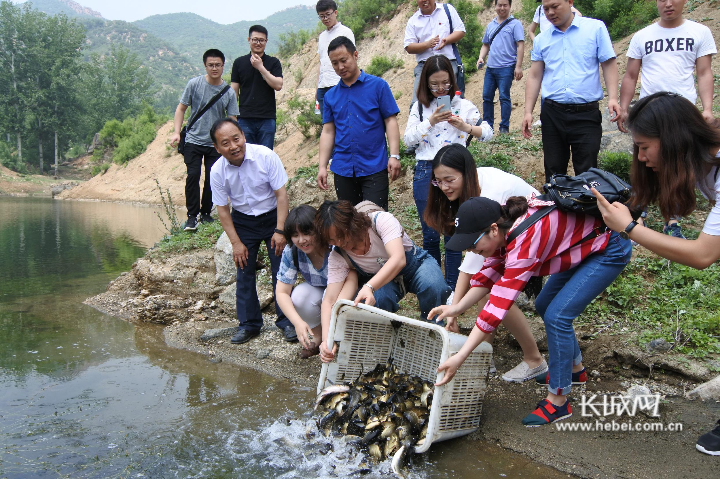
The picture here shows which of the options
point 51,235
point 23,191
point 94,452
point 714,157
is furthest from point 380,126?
point 23,191

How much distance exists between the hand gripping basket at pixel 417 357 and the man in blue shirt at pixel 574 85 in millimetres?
2407

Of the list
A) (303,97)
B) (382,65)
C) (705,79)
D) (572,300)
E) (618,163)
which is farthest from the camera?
(303,97)

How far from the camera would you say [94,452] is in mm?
3422

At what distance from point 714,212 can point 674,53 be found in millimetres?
2966

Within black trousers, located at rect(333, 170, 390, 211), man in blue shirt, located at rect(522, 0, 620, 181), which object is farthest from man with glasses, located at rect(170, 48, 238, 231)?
man in blue shirt, located at rect(522, 0, 620, 181)

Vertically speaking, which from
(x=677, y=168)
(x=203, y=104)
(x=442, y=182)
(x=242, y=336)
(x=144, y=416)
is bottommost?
(x=144, y=416)

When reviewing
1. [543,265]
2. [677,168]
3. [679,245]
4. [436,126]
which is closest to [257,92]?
[436,126]

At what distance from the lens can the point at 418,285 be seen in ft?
14.0

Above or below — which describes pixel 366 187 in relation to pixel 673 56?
below

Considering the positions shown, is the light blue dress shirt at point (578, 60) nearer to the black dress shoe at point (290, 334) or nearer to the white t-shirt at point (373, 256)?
the white t-shirt at point (373, 256)

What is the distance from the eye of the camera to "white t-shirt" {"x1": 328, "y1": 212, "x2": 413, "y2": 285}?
13.3 ft

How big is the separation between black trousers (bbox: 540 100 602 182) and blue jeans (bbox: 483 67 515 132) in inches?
125

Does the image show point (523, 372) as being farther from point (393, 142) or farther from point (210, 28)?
point (210, 28)

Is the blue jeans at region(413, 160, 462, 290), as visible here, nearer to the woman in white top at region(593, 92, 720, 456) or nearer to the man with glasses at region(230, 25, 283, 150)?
the woman in white top at region(593, 92, 720, 456)
